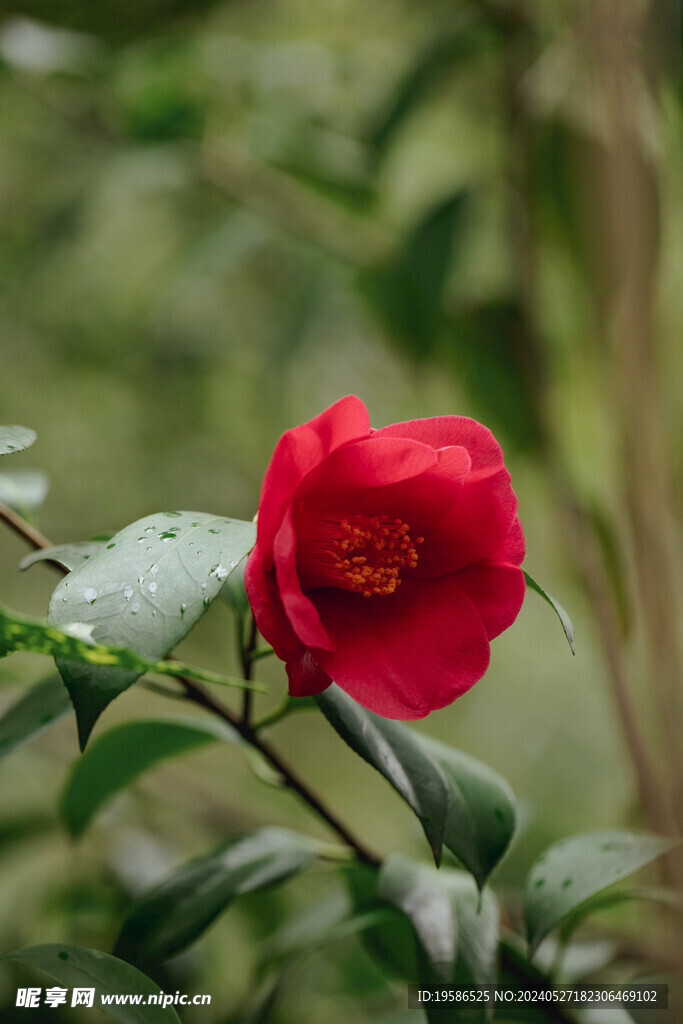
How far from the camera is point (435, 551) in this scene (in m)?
0.34

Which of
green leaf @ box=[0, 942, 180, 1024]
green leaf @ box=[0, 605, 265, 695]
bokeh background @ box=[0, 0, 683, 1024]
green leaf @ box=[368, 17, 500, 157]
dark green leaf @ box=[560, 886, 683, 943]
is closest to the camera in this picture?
green leaf @ box=[0, 605, 265, 695]

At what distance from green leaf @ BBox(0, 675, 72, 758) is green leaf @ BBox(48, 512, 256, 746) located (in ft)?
0.52

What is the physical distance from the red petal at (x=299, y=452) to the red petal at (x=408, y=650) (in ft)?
0.17

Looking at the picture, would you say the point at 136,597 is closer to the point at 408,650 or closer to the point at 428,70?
the point at 408,650

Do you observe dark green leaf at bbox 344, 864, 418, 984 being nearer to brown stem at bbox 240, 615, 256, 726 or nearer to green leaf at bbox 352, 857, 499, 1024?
green leaf at bbox 352, 857, 499, 1024

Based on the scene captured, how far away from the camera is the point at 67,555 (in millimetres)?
352

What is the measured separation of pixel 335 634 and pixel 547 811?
154 cm

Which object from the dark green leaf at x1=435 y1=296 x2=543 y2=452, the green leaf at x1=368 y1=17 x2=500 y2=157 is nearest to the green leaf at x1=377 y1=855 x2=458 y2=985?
the dark green leaf at x1=435 y1=296 x2=543 y2=452

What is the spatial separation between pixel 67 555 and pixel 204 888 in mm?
255

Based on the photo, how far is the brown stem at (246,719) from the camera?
396mm

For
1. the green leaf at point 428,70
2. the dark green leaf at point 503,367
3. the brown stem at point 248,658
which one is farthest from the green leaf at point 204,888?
the green leaf at point 428,70

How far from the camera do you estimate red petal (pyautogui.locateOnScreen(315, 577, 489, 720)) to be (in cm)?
30

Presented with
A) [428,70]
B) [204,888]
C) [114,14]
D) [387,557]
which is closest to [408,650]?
Answer: [387,557]

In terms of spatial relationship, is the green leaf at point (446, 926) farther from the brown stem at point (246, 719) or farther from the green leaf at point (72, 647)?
the green leaf at point (72, 647)
